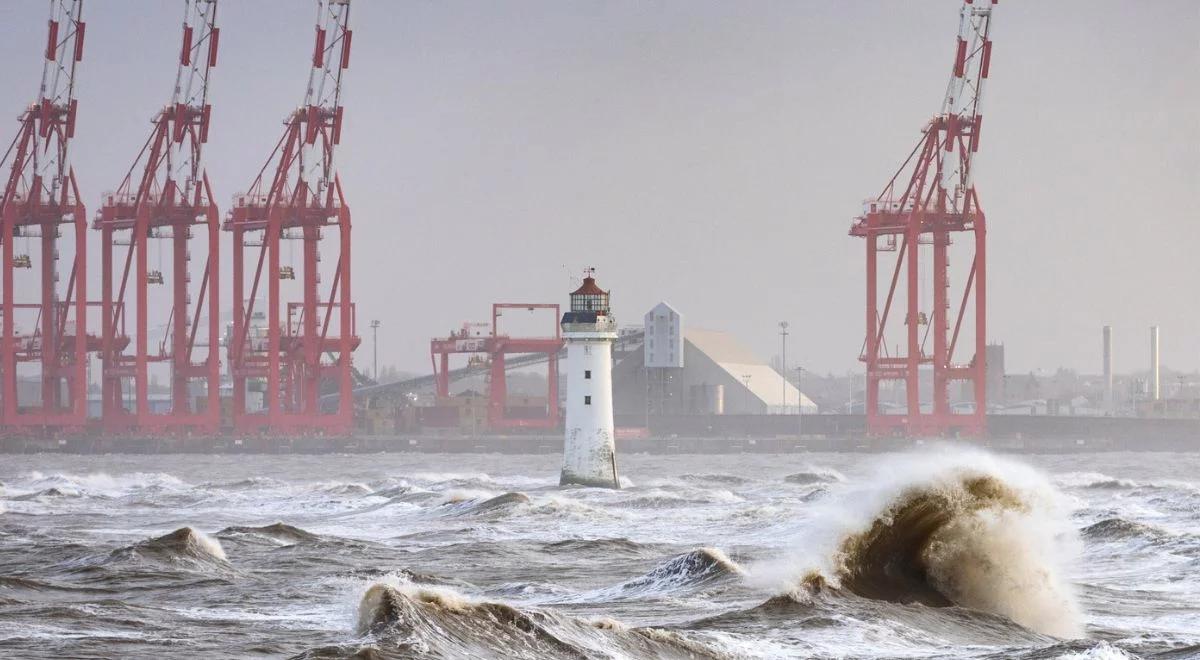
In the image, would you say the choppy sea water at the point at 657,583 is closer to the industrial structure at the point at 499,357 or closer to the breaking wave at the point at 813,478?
the breaking wave at the point at 813,478

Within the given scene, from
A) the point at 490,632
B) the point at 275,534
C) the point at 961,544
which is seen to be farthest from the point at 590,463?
the point at 490,632

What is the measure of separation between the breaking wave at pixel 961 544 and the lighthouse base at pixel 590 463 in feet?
82.0

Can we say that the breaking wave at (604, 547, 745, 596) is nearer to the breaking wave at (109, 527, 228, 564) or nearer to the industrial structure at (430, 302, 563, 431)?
the breaking wave at (109, 527, 228, 564)

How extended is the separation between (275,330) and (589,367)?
66100mm

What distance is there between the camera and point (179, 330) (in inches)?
4596

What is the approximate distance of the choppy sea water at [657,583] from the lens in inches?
757

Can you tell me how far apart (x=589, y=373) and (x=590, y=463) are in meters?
2.75

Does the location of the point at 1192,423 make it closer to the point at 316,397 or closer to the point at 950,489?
the point at 316,397

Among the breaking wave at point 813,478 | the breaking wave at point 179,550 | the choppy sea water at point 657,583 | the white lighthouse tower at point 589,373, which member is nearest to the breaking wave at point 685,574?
the choppy sea water at point 657,583

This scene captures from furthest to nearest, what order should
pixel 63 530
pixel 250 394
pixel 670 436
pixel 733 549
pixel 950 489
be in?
pixel 250 394, pixel 670 436, pixel 63 530, pixel 733 549, pixel 950 489

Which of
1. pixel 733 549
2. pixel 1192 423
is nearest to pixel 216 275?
pixel 1192 423

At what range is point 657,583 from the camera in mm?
25484

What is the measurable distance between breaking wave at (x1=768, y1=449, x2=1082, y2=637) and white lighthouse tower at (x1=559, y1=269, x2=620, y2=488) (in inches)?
924

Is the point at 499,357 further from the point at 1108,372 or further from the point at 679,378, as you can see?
the point at 1108,372
